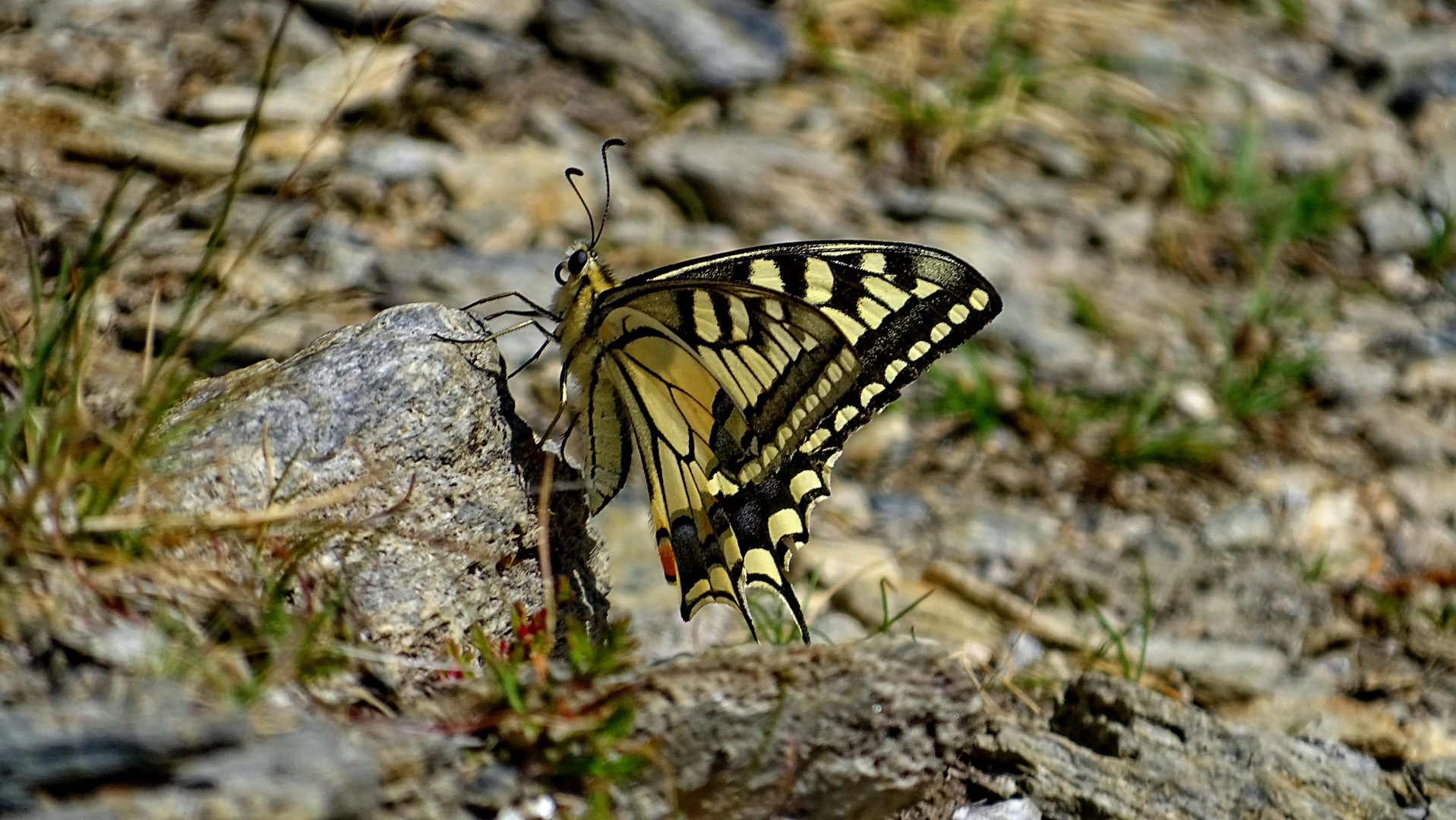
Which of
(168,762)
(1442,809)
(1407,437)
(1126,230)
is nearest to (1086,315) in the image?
(1126,230)

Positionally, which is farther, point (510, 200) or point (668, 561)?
point (510, 200)

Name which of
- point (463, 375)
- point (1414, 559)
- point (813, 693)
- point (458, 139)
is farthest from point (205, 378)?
point (1414, 559)

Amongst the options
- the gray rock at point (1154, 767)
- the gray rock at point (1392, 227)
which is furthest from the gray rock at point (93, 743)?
the gray rock at point (1392, 227)

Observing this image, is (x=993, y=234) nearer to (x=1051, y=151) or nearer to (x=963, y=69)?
(x=1051, y=151)

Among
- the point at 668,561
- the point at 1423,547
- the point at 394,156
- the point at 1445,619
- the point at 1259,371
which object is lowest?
the point at 1423,547

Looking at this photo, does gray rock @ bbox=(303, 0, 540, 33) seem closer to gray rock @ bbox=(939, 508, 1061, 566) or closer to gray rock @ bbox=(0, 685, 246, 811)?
gray rock @ bbox=(939, 508, 1061, 566)

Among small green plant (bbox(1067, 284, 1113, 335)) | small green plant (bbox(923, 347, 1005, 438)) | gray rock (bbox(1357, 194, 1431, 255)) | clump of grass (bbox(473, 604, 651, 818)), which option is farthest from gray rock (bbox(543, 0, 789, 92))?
clump of grass (bbox(473, 604, 651, 818))
